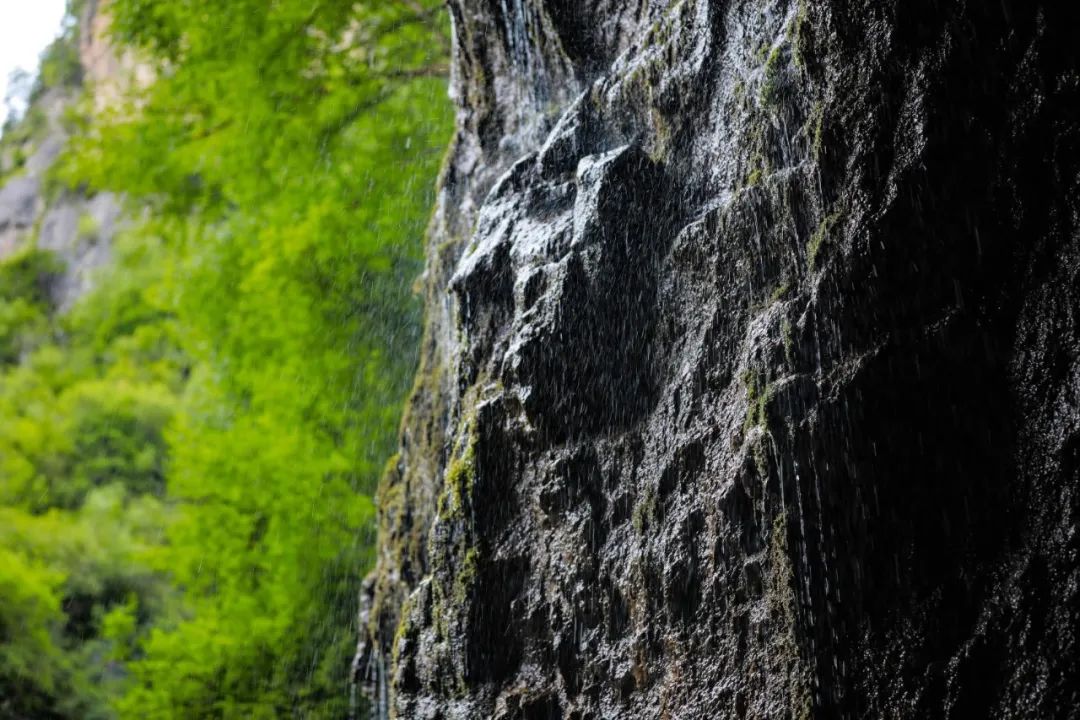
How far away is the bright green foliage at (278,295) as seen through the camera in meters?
9.99

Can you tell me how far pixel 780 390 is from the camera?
3900 millimetres

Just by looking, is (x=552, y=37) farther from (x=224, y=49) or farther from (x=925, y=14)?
(x=224, y=49)

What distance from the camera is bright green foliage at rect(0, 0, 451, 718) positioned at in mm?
9992

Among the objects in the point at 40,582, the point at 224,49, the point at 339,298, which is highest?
the point at 224,49

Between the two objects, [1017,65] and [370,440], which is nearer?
[1017,65]

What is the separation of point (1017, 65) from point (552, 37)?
3.06 meters

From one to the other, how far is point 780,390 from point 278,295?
7409 millimetres

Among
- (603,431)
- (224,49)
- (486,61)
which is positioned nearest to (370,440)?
(224,49)

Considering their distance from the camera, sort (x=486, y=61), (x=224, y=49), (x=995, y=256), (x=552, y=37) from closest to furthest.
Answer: (x=995, y=256), (x=552, y=37), (x=486, y=61), (x=224, y=49)

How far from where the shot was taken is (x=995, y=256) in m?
3.69

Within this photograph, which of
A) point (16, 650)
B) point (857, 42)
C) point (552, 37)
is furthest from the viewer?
point (16, 650)

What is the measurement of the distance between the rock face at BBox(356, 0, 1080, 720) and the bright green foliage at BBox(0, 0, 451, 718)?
16.6ft

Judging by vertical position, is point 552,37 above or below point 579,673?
above

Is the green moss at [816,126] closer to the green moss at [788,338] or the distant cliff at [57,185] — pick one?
the green moss at [788,338]
